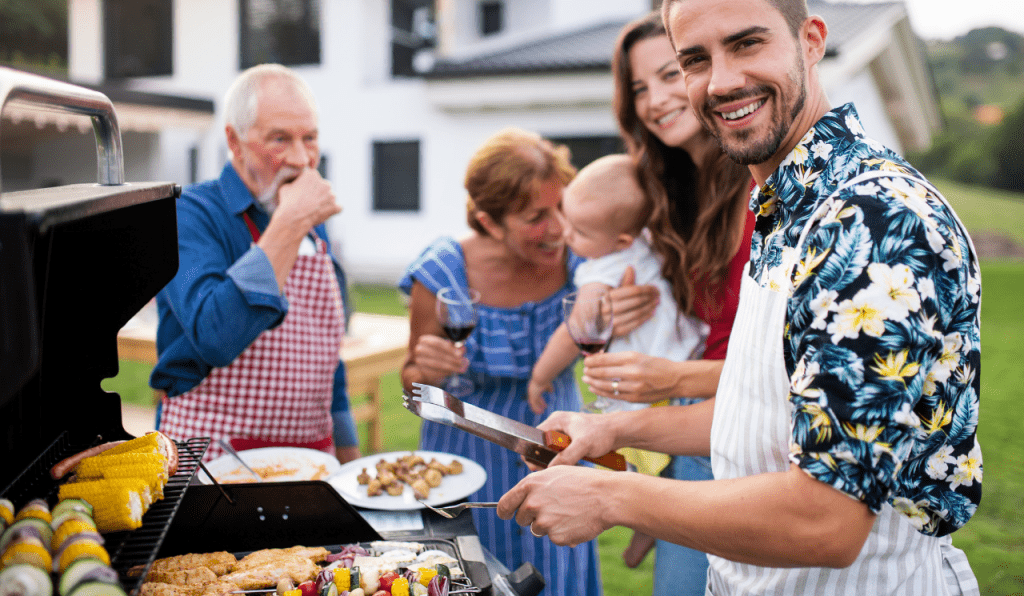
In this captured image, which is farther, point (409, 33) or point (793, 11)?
point (409, 33)

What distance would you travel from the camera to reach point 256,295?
2312 mm

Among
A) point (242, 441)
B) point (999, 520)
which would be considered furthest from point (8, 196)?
point (999, 520)

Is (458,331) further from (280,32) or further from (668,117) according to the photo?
(280,32)

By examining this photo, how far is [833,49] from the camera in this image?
34.4 ft

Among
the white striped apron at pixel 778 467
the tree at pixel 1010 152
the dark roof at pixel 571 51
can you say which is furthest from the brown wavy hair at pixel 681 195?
the tree at pixel 1010 152

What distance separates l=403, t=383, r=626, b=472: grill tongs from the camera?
1.59 m

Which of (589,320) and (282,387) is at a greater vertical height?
(589,320)

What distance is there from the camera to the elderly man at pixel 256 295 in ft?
7.76

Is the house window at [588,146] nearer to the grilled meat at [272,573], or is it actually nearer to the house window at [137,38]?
the house window at [137,38]

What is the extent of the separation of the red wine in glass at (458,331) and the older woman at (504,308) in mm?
137

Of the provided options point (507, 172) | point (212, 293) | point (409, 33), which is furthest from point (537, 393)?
point (409, 33)

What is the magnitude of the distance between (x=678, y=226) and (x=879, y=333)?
1626 mm

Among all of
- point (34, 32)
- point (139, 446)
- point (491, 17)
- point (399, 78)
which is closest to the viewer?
point (139, 446)

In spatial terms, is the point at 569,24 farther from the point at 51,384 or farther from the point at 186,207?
the point at 51,384
